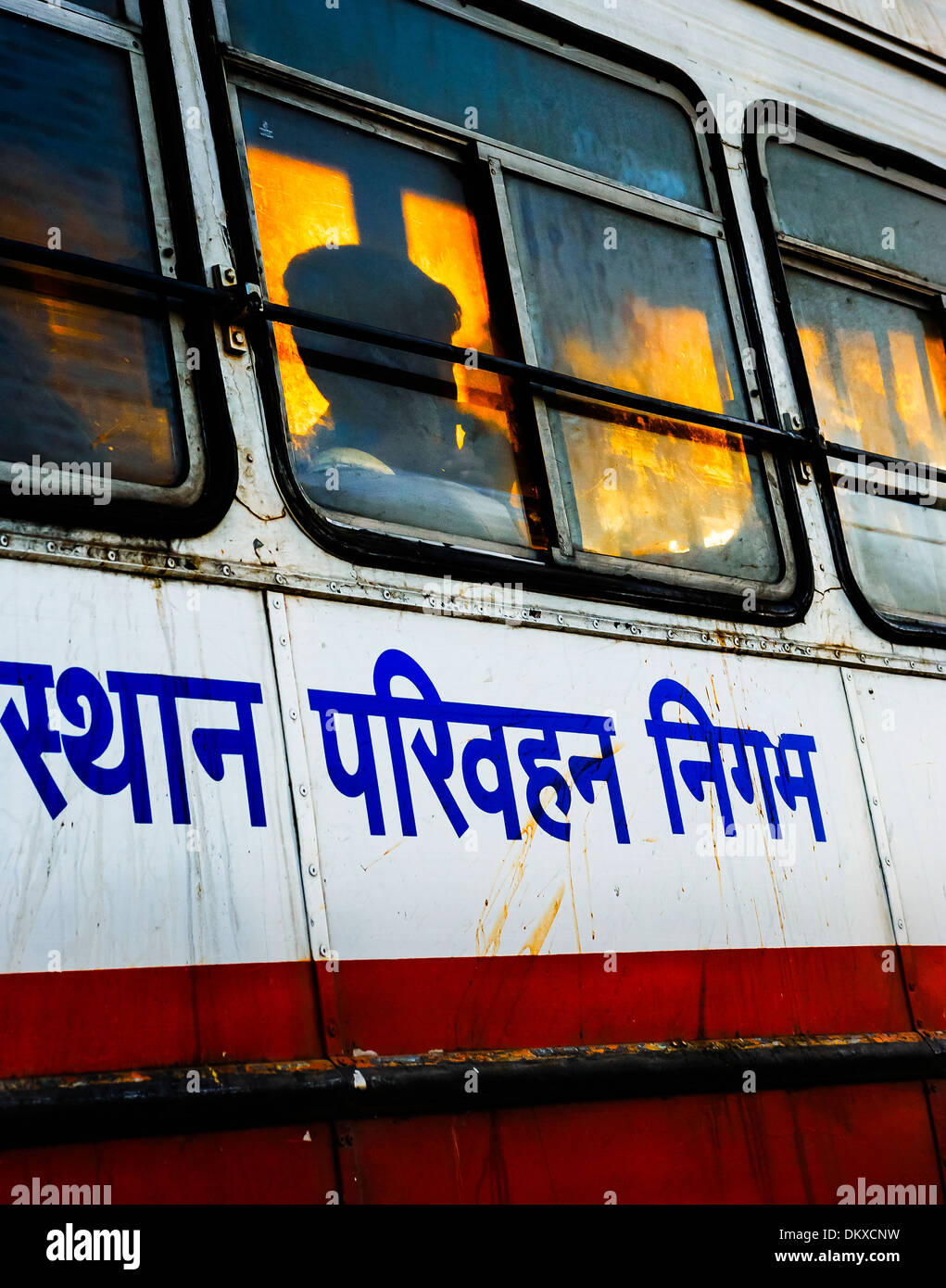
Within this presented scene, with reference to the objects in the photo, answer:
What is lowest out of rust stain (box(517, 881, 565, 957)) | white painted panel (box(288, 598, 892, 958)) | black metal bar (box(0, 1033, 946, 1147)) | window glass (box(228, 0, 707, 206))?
black metal bar (box(0, 1033, 946, 1147))

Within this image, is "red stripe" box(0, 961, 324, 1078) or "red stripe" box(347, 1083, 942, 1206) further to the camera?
"red stripe" box(347, 1083, 942, 1206)

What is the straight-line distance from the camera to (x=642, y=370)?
9.39 feet

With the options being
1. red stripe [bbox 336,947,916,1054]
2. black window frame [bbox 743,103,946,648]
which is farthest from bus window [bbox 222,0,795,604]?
red stripe [bbox 336,947,916,1054]

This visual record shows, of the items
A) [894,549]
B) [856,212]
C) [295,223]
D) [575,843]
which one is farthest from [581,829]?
[856,212]

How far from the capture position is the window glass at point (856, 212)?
3365mm

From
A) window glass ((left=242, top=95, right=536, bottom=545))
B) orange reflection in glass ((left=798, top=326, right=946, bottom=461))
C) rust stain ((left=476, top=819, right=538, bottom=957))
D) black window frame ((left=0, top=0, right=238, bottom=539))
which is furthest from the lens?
orange reflection in glass ((left=798, top=326, right=946, bottom=461))

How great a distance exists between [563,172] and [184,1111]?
2126 millimetres

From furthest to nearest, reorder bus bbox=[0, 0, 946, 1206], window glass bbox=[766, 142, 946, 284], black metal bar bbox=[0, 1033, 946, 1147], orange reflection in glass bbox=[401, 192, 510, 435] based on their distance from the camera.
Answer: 1. window glass bbox=[766, 142, 946, 284]
2. orange reflection in glass bbox=[401, 192, 510, 435]
3. bus bbox=[0, 0, 946, 1206]
4. black metal bar bbox=[0, 1033, 946, 1147]

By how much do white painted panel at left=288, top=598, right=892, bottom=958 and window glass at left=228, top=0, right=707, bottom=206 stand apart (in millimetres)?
1190

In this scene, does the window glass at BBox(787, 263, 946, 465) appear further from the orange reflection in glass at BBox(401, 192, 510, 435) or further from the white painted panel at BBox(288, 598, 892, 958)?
the orange reflection in glass at BBox(401, 192, 510, 435)

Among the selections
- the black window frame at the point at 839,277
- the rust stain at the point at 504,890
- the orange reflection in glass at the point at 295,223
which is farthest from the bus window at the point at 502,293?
the rust stain at the point at 504,890

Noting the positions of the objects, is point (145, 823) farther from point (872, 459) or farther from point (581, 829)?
point (872, 459)

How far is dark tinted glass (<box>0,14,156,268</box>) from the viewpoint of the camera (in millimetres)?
2111
